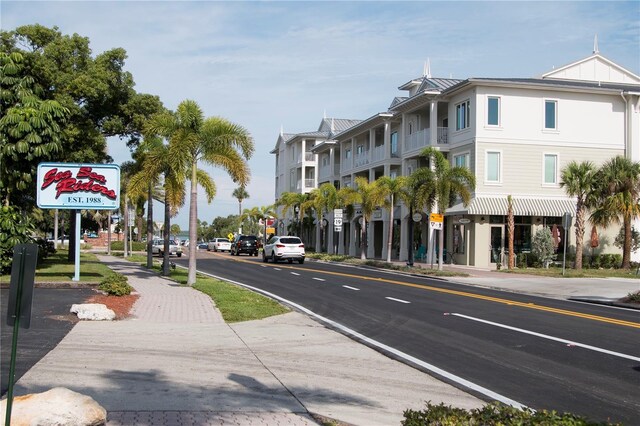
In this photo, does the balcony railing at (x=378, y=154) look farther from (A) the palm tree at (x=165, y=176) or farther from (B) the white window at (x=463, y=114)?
(A) the palm tree at (x=165, y=176)

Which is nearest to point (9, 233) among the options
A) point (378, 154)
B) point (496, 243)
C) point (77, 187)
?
point (77, 187)

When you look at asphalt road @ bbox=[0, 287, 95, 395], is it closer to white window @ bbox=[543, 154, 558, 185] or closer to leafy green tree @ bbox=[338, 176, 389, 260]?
leafy green tree @ bbox=[338, 176, 389, 260]

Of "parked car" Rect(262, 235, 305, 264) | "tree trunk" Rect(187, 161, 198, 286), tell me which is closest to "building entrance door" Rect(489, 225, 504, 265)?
"parked car" Rect(262, 235, 305, 264)

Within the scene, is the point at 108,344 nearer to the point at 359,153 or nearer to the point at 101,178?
the point at 101,178

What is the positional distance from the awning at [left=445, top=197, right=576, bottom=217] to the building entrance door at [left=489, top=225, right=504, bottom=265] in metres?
1.16

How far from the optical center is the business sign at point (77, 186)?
67.2ft

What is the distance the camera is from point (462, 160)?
4022cm

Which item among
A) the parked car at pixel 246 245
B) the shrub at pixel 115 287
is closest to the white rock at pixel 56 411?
the shrub at pixel 115 287

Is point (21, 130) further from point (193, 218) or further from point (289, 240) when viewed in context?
point (289, 240)

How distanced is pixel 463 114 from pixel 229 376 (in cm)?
3452

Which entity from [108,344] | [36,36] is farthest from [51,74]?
[108,344]

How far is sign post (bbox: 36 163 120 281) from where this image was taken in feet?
67.1

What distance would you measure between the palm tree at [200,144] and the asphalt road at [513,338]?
3.94 meters

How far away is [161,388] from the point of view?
7578 millimetres
